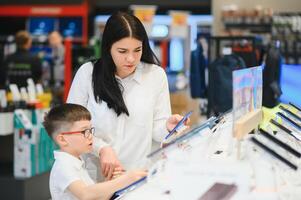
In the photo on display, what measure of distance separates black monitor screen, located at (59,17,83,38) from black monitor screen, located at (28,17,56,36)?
36cm

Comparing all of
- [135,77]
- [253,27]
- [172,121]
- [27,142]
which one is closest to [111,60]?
[135,77]

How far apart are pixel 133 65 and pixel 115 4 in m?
14.8

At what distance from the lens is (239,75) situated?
212 cm

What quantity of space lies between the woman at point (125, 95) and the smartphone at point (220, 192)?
102cm

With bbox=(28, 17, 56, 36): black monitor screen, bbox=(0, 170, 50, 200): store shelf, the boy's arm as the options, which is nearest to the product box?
bbox=(0, 170, 50, 200): store shelf

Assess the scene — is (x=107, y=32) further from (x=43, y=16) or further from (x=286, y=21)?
(x=43, y=16)

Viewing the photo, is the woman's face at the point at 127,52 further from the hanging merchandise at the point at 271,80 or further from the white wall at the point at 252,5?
the white wall at the point at 252,5

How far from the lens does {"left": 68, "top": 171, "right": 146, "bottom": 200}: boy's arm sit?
226 centimetres

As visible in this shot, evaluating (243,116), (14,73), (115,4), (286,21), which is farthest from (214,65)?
(115,4)

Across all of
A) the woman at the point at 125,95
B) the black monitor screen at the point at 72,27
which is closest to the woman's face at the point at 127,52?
the woman at the point at 125,95

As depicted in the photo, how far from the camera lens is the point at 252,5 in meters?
14.2

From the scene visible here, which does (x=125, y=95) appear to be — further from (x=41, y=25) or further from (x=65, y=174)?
(x=41, y=25)

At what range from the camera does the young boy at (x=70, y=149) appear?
2.53 meters

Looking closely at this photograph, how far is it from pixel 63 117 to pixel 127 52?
0.44 meters
